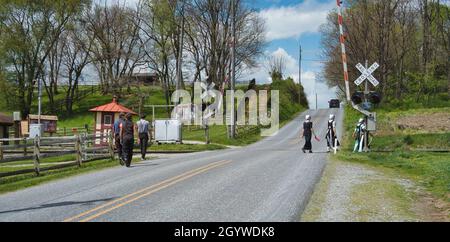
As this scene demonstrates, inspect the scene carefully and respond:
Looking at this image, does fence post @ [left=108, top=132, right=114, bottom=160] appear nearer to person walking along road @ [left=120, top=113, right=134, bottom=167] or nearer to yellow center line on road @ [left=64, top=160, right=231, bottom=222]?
person walking along road @ [left=120, top=113, right=134, bottom=167]

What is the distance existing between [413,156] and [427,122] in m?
20.0

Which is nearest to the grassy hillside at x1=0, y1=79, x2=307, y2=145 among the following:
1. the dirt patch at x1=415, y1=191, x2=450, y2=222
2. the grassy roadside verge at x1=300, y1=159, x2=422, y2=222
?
the grassy roadside verge at x1=300, y1=159, x2=422, y2=222

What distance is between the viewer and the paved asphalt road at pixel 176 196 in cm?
934

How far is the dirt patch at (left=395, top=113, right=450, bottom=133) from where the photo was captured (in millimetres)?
37850

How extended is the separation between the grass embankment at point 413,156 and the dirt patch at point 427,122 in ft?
0.22

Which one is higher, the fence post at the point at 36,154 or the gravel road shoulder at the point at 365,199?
the fence post at the point at 36,154

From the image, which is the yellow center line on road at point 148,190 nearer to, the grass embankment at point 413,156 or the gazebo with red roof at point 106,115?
the grass embankment at point 413,156

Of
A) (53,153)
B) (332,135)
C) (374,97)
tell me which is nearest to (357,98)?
(374,97)

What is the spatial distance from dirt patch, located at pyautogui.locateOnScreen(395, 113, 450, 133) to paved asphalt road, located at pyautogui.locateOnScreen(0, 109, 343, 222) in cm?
2290

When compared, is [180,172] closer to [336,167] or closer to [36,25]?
[336,167]

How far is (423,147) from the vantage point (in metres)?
28.7

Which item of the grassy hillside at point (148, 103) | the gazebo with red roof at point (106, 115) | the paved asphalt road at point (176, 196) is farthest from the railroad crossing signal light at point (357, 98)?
the grassy hillside at point (148, 103)

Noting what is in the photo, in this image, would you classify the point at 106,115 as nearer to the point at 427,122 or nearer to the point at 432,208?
the point at 427,122
